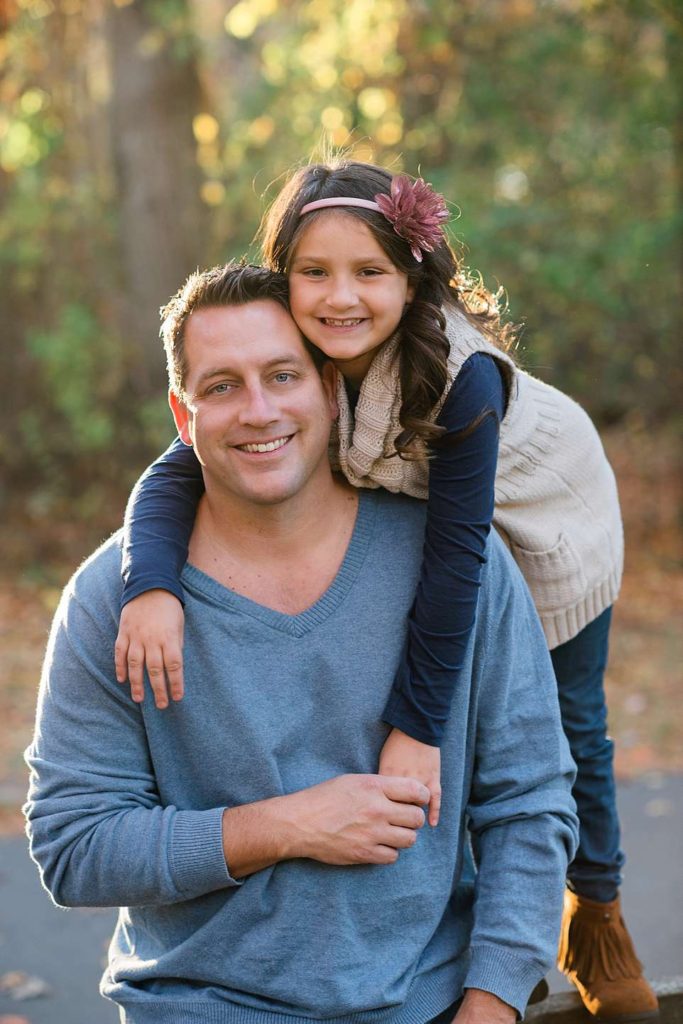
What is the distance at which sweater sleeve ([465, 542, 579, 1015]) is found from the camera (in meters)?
2.45

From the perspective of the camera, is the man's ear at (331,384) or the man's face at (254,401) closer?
the man's face at (254,401)

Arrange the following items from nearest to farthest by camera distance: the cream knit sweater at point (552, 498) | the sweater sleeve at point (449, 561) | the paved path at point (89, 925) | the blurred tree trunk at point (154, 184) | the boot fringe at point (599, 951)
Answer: the sweater sleeve at point (449, 561)
the cream knit sweater at point (552, 498)
the boot fringe at point (599, 951)
the paved path at point (89, 925)
the blurred tree trunk at point (154, 184)

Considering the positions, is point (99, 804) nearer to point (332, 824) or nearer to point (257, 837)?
point (257, 837)

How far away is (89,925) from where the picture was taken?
4.67 m

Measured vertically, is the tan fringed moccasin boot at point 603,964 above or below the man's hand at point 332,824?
below

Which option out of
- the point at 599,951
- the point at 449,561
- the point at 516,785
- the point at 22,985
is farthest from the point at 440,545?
the point at 22,985

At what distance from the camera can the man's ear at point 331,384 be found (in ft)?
8.43

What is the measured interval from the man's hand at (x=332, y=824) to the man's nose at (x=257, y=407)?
0.71 metres

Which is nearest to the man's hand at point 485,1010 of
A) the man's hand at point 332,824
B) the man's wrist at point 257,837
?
the man's hand at point 332,824

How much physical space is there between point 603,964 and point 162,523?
1.60 m

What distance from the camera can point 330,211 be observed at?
260 cm

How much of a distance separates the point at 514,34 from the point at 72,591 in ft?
28.9

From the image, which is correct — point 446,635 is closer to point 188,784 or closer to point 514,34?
point 188,784

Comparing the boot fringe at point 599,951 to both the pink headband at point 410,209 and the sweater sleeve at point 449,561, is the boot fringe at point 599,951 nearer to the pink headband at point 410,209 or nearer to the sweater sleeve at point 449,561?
the sweater sleeve at point 449,561
